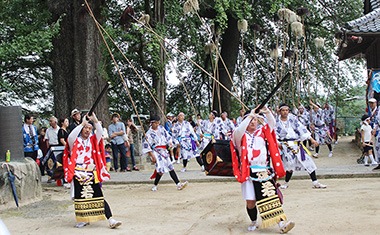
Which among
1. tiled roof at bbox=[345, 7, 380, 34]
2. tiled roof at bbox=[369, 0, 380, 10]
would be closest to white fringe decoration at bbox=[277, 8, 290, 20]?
tiled roof at bbox=[369, 0, 380, 10]

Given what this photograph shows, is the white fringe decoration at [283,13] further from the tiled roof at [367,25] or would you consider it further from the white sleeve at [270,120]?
the white sleeve at [270,120]

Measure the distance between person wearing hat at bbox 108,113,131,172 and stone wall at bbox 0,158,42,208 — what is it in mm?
5024

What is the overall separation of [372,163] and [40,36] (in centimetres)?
871

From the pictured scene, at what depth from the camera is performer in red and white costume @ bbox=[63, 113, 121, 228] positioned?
8.20 m

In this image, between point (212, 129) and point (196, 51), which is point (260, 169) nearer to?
point (212, 129)

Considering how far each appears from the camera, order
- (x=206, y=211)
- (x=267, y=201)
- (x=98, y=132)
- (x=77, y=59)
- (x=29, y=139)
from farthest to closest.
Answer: (x=77, y=59) < (x=29, y=139) < (x=206, y=211) < (x=98, y=132) < (x=267, y=201)

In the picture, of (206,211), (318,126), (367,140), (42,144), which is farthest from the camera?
(318,126)

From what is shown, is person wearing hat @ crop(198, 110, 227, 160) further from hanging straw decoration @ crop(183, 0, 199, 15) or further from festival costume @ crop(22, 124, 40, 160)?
festival costume @ crop(22, 124, 40, 160)

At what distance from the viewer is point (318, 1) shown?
952 inches

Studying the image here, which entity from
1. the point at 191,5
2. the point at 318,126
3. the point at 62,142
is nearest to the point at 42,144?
the point at 62,142

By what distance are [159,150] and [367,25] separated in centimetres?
644

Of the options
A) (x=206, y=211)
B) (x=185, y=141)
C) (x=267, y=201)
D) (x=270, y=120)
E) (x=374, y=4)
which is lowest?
(x=206, y=211)

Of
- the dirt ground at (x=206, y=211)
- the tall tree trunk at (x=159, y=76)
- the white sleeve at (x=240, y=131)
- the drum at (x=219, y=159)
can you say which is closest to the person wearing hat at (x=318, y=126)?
the tall tree trunk at (x=159, y=76)

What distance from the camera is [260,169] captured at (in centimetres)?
757
